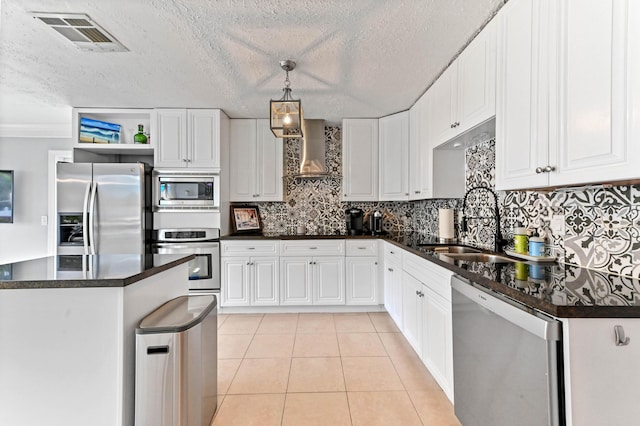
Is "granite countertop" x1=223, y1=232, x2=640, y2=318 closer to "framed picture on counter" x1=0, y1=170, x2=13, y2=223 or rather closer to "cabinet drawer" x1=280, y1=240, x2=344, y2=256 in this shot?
"cabinet drawer" x1=280, y1=240, x2=344, y2=256

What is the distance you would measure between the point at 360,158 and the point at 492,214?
1906 mm

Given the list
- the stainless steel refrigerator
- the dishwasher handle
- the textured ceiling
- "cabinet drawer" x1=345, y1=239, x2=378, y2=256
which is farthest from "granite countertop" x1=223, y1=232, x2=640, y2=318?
the stainless steel refrigerator

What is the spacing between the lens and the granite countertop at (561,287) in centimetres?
94

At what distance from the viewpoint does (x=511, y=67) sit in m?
1.61

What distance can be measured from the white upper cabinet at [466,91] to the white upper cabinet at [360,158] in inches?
46.1

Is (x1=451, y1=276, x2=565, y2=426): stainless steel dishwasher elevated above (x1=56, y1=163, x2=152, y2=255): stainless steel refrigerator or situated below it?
below

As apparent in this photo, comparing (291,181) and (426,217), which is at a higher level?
(291,181)

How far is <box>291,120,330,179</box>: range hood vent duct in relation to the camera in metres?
3.93

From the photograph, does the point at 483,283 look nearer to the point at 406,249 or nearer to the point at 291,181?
the point at 406,249

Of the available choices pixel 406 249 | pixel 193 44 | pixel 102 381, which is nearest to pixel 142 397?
pixel 102 381

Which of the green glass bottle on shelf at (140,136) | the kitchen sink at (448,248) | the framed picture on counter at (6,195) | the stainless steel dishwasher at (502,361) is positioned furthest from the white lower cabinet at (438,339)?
the framed picture on counter at (6,195)

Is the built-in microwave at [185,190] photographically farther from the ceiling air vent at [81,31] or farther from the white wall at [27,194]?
the white wall at [27,194]

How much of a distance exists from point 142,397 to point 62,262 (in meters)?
0.89

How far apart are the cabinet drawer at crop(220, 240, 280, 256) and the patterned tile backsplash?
0.63 m
